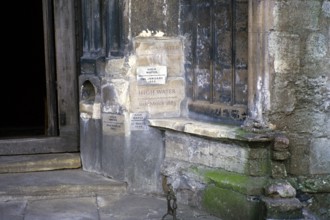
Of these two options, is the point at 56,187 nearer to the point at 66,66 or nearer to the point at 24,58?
the point at 66,66

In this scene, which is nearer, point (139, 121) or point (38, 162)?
point (139, 121)

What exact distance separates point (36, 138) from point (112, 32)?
4.58 feet

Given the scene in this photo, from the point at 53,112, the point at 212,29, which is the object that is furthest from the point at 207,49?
the point at 53,112

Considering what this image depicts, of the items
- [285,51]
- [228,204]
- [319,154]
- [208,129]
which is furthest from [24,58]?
[319,154]

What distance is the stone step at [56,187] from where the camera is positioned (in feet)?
16.1

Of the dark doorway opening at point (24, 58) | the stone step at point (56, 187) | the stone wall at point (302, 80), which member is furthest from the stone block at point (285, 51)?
the dark doorway opening at point (24, 58)

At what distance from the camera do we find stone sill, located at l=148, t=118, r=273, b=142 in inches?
163

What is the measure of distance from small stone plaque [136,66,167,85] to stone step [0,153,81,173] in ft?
3.66

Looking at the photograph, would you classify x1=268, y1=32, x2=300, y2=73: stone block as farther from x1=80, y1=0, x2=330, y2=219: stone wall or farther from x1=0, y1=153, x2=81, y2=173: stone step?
x1=0, y1=153, x2=81, y2=173: stone step

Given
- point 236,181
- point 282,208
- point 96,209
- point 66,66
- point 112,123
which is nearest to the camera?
point 282,208

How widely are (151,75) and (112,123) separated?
1.74 feet

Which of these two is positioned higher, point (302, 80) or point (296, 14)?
point (296, 14)

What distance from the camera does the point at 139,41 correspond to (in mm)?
4859

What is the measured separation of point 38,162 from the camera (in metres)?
5.45
